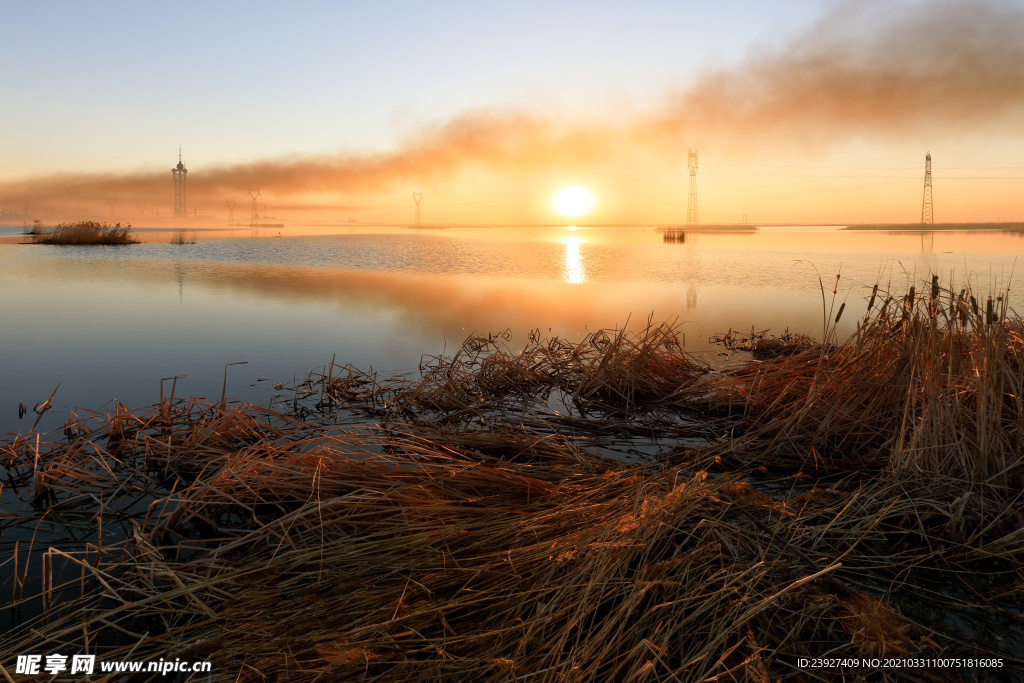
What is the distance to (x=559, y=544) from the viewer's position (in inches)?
97.3

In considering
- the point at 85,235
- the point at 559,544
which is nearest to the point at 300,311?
the point at 559,544

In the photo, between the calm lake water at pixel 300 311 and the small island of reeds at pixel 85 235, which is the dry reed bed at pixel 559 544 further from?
the small island of reeds at pixel 85 235

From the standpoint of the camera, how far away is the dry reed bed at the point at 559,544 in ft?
6.66

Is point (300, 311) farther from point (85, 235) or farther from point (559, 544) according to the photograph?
point (85, 235)

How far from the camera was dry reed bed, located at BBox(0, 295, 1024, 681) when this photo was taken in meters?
2.03

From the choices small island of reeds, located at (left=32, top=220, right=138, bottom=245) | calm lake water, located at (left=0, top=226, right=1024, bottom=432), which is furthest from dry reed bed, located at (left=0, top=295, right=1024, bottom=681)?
small island of reeds, located at (left=32, top=220, right=138, bottom=245)


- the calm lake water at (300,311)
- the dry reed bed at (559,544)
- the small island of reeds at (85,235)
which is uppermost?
the small island of reeds at (85,235)

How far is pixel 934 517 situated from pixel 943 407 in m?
0.82

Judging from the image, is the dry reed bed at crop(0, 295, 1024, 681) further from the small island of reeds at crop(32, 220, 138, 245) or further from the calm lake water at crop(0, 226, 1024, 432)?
the small island of reeds at crop(32, 220, 138, 245)

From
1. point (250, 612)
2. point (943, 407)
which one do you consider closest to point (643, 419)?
point (943, 407)

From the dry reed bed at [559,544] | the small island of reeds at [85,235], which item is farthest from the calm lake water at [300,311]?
the small island of reeds at [85,235]

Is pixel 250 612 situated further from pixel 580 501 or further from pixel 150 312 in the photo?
pixel 150 312

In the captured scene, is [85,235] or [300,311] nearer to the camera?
[300,311]

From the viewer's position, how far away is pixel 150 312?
10.7 metres
